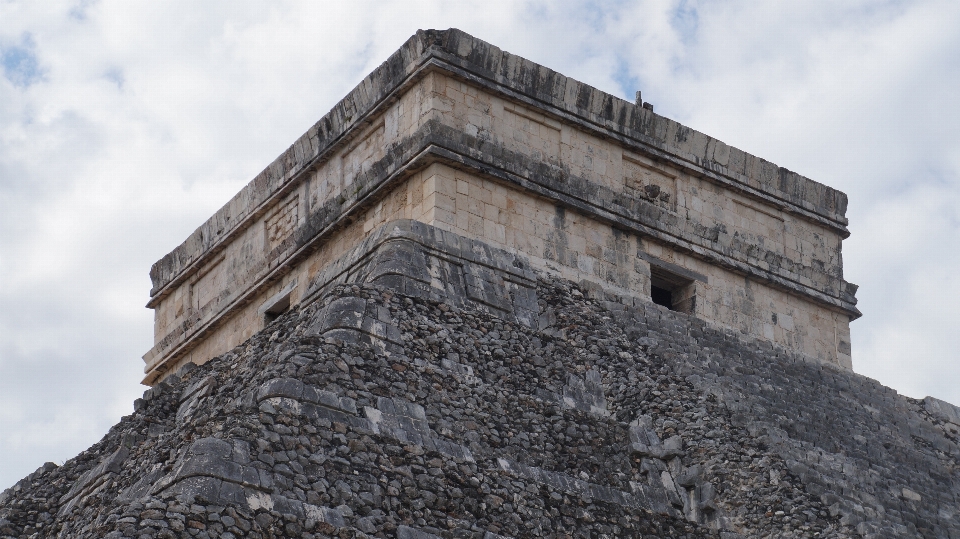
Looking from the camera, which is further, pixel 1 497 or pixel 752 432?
pixel 1 497

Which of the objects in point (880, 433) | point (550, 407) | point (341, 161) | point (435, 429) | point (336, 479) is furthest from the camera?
point (341, 161)

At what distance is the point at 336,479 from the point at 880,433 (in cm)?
728

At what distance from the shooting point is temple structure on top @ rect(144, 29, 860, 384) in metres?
18.6

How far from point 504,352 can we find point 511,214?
2856 millimetres

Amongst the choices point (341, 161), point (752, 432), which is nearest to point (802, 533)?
point (752, 432)

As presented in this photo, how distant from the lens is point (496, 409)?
1562 centimetres

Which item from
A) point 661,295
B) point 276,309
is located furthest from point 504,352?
point 276,309

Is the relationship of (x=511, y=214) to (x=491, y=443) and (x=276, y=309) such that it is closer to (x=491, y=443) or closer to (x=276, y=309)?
(x=276, y=309)

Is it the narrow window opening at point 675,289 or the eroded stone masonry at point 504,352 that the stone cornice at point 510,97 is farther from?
the narrow window opening at point 675,289

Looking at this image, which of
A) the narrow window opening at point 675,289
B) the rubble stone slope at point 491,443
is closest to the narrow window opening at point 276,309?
the rubble stone slope at point 491,443

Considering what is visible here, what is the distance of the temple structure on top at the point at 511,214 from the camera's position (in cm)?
1862

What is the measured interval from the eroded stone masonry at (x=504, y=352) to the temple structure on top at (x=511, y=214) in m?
0.04

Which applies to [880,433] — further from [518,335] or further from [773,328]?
[518,335]

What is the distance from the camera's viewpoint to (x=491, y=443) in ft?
49.8
